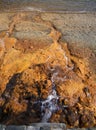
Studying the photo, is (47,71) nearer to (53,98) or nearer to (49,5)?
(53,98)

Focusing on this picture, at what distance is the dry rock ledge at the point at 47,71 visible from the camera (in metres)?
4.08

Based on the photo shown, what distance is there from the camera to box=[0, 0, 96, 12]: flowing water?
673 cm

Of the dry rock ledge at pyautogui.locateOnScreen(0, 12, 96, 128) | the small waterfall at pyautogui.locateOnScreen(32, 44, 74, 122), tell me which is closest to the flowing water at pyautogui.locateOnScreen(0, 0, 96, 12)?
the dry rock ledge at pyautogui.locateOnScreen(0, 12, 96, 128)

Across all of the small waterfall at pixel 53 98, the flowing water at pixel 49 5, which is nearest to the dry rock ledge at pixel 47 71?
the small waterfall at pixel 53 98

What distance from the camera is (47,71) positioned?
4.57 m

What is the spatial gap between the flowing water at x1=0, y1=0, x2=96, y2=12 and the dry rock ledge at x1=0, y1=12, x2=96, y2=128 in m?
0.80

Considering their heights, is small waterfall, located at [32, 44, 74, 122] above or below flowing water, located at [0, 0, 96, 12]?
below

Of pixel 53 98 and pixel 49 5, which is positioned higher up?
pixel 49 5

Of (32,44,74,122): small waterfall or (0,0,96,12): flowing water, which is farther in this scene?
(0,0,96,12): flowing water

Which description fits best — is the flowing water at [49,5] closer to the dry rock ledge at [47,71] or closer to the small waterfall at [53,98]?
the dry rock ledge at [47,71]

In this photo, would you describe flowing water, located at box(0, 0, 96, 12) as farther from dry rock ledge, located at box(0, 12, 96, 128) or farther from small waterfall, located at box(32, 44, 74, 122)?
small waterfall, located at box(32, 44, 74, 122)

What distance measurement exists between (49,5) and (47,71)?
2759 mm

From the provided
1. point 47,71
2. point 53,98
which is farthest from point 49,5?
point 53,98

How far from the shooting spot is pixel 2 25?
5805 mm
